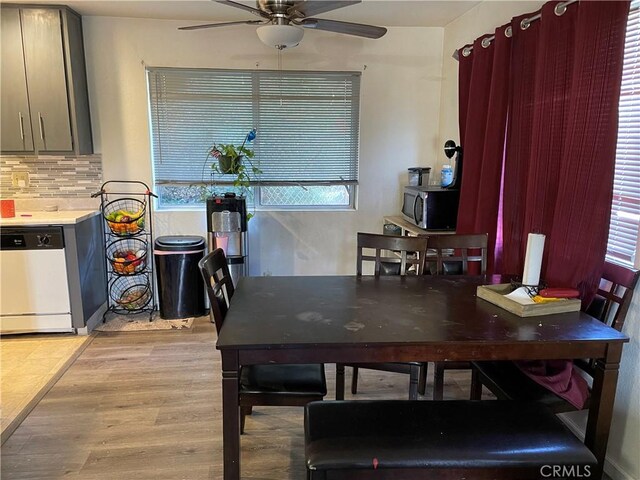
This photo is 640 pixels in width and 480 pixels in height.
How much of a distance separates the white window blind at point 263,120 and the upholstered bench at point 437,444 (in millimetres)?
2628

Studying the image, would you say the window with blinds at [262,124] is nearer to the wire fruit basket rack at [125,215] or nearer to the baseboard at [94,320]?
the wire fruit basket rack at [125,215]

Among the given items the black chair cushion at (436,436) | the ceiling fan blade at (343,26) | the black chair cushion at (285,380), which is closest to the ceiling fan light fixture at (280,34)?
the ceiling fan blade at (343,26)

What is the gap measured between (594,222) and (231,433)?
5.53 ft

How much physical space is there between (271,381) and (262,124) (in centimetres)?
253

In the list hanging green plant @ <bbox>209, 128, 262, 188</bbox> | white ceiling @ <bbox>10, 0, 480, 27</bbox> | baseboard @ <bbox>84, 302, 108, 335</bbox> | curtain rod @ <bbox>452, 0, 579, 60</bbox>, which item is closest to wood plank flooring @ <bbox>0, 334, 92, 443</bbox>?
baseboard @ <bbox>84, 302, 108, 335</bbox>

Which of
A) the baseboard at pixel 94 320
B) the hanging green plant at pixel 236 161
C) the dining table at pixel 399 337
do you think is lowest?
the baseboard at pixel 94 320

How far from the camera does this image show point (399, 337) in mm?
1532

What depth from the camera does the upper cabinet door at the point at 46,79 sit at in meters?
3.22

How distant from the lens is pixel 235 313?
1747 mm

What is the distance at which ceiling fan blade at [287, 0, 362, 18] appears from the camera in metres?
1.97

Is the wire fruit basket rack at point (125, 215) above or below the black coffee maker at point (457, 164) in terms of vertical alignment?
below

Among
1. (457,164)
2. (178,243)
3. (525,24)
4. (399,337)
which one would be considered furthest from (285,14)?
(178,243)

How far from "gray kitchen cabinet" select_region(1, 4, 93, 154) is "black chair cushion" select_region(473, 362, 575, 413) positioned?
127 inches

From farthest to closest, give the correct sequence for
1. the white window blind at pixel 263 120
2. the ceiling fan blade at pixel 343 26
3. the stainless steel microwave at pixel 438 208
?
1. the white window blind at pixel 263 120
2. the stainless steel microwave at pixel 438 208
3. the ceiling fan blade at pixel 343 26
